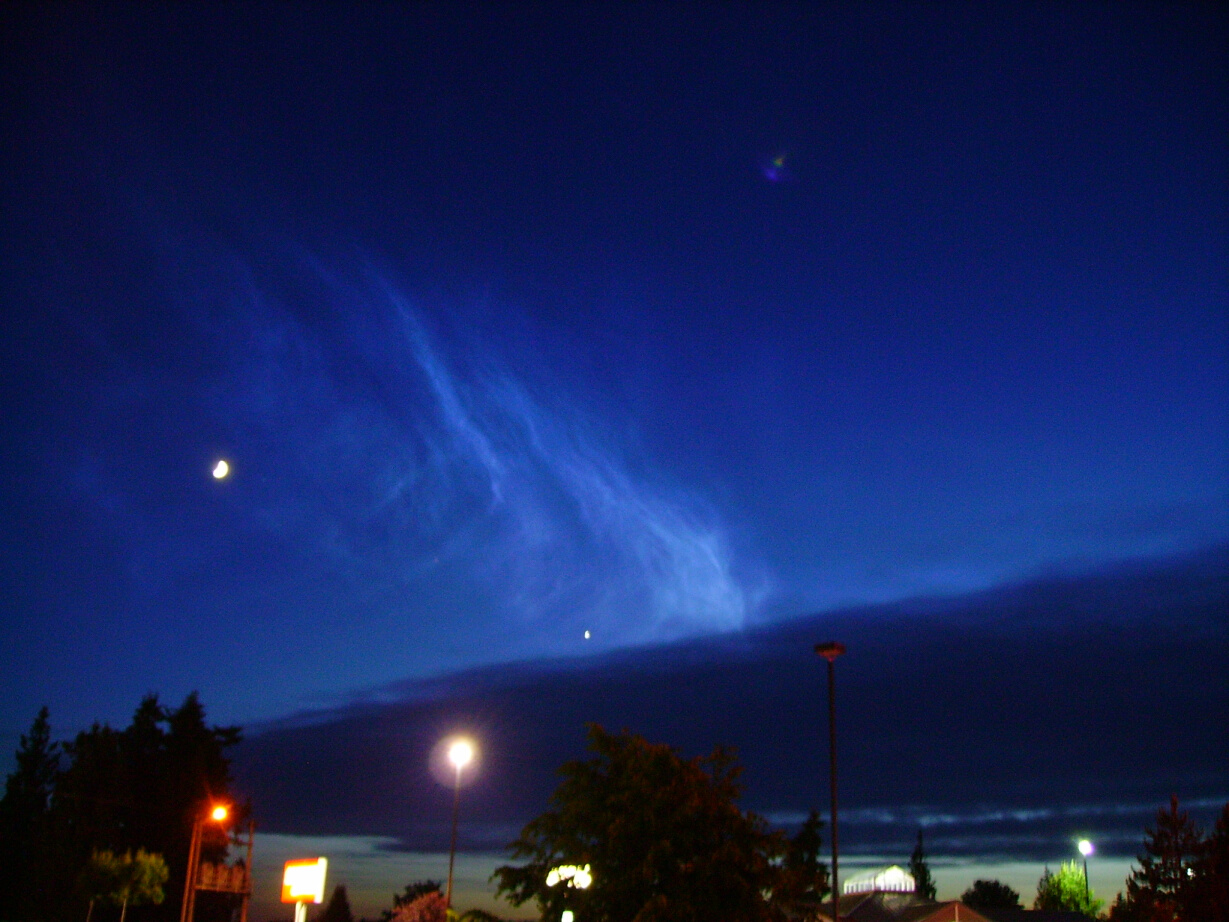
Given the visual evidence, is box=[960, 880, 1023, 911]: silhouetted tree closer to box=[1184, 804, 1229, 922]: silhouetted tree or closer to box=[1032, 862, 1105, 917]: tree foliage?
box=[1032, 862, 1105, 917]: tree foliage

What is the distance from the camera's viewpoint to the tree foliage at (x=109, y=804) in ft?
191

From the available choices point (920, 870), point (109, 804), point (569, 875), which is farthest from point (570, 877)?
point (920, 870)

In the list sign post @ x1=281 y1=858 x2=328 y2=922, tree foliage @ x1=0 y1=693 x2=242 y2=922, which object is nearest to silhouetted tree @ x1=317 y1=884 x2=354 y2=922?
tree foliage @ x1=0 y1=693 x2=242 y2=922

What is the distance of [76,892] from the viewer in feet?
180

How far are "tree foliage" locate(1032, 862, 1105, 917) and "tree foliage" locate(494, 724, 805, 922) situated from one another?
78779mm

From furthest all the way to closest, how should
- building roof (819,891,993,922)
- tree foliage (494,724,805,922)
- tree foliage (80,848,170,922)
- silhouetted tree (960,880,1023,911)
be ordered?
1. silhouetted tree (960,880,1023,911)
2. building roof (819,891,993,922)
3. tree foliage (80,848,170,922)
4. tree foliage (494,724,805,922)

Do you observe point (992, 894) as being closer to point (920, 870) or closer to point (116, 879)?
point (920, 870)

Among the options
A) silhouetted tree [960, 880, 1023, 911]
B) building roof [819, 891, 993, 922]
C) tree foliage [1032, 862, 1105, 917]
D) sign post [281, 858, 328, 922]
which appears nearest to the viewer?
sign post [281, 858, 328, 922]

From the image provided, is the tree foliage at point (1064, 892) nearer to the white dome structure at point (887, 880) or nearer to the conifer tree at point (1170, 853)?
the white dome structure at point (887, 880)

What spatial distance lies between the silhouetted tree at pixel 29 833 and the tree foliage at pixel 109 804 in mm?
70

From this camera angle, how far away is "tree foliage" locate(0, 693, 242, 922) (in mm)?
58281

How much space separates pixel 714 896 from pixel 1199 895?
1599cm

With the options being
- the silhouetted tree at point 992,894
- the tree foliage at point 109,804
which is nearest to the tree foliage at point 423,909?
the tree foliage at point 109,804

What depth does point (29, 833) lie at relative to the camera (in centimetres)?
6856
